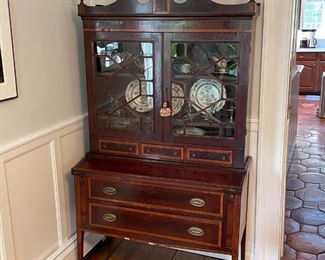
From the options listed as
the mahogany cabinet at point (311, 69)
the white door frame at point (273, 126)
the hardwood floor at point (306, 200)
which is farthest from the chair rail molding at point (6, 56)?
the mahogany cabinet at point (311, 69)

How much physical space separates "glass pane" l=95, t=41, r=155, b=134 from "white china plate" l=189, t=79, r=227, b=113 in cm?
23

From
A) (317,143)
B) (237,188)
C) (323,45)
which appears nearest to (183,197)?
(237,188)

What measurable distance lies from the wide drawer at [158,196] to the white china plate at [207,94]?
437 millimetres

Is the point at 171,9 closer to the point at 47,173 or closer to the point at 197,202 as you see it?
the point at 197,202

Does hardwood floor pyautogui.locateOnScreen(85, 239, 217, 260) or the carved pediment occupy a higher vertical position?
the carved pediment

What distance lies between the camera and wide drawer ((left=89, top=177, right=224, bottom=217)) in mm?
2059

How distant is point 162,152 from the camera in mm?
2281

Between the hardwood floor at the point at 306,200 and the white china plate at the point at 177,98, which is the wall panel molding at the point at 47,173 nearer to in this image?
the white china plate at the point at 177,98

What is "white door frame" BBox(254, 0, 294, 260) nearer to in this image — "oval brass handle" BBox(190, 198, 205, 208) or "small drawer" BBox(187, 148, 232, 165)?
"small drawer" BBox(187, 148, 232, 165)

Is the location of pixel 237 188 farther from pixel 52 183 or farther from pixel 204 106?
pixel 52 183

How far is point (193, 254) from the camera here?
2.68m

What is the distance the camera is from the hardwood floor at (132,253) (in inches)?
105

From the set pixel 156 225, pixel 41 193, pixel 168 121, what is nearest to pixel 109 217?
pixel 156 225

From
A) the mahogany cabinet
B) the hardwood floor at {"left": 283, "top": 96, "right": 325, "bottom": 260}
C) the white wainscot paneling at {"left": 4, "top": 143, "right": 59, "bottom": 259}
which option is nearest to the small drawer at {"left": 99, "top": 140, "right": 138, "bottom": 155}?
the white wainscot paneling at {"left": 4, "top": 143, "right": 59, "bottom": 259}
